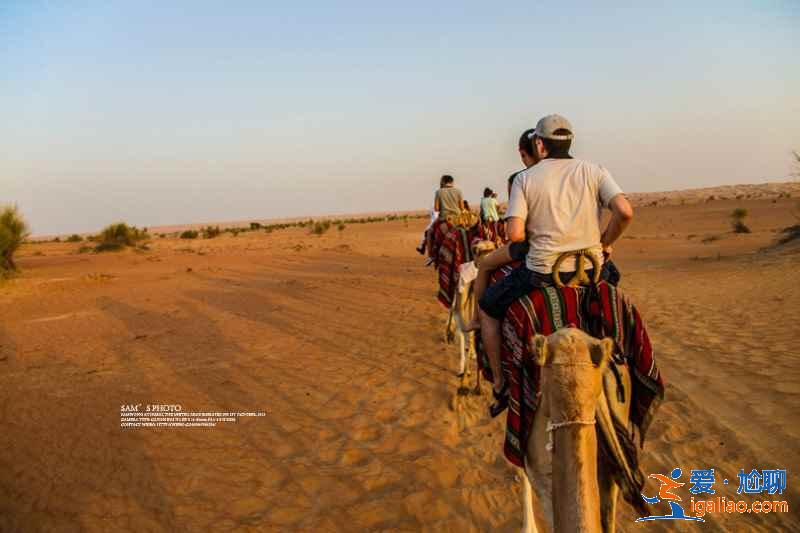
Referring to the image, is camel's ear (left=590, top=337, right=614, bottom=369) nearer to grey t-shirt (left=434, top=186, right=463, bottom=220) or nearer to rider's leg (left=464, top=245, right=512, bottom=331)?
rider's leg (left=464, top=245, right=512, bottom=331)

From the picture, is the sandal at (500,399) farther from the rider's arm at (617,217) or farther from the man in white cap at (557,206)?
the rider's arm at (617,217)

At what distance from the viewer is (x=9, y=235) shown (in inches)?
808

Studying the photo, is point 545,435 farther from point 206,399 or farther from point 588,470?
point 206,399

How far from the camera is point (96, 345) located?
10.7 m

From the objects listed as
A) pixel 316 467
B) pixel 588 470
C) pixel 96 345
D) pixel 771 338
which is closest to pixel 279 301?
pixel 96 345

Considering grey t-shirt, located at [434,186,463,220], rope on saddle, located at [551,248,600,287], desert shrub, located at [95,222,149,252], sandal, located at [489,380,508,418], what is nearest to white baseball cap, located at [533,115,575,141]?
rope on saddle, located at [551,248,600,287]

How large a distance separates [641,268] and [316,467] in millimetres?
17370

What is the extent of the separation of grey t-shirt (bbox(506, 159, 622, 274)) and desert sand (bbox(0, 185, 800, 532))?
245cm

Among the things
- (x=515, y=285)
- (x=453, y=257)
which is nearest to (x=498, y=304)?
(x=515, y=285)

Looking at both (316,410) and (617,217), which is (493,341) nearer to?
(617,217)

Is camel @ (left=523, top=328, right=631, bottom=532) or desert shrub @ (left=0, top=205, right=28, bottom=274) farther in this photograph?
desert shrub @ (left=0, top=205, right=28, bottom=274)

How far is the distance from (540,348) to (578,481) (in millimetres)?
576

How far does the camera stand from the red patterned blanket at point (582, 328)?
3.15 m

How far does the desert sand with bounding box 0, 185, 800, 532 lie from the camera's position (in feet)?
15.6
